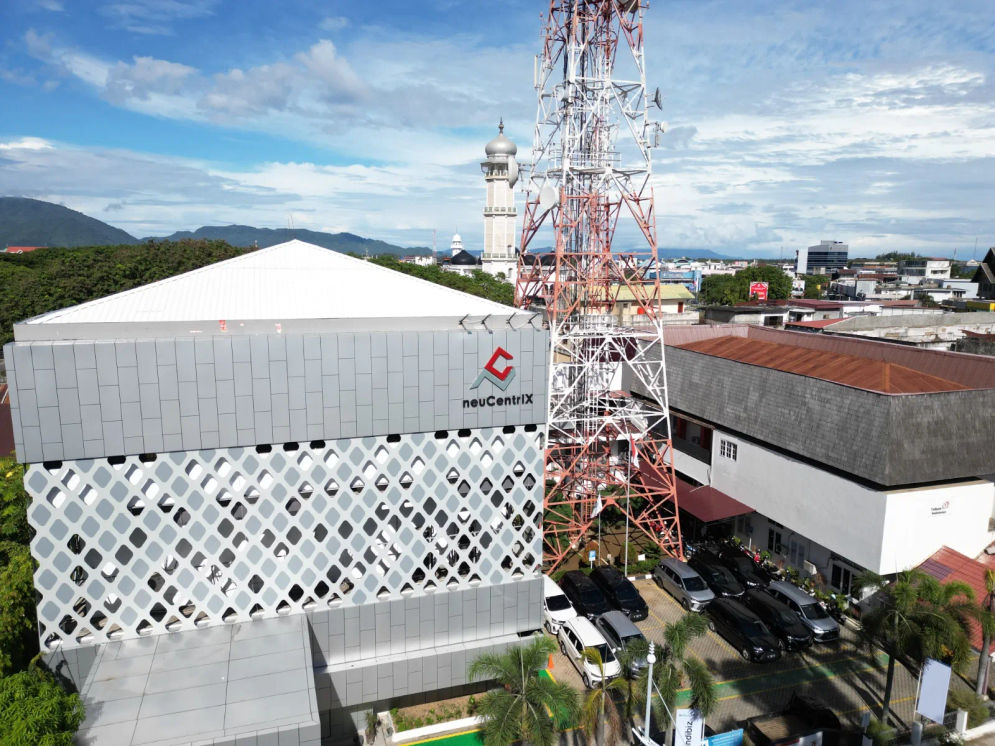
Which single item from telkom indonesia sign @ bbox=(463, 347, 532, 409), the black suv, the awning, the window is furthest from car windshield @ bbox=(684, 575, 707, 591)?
telkom indonesia sign @ bbox=(463, 347, 532, 409)

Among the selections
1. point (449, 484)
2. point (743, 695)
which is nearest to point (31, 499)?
point (449, 484)

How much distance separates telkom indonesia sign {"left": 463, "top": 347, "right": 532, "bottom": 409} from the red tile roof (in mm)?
16889

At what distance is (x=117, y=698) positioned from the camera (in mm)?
13289

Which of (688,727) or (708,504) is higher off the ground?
(688,727)

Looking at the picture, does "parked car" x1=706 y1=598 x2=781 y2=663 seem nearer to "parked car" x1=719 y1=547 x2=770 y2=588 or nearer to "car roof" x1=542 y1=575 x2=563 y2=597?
"parked car" x1=719 y1=547 x2=770 y2=588

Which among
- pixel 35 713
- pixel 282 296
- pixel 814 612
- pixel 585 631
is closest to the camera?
pixel 35 713

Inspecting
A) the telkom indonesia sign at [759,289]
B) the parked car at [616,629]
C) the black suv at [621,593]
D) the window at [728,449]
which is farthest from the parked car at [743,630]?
the telkom indonesia sign at [759,289]

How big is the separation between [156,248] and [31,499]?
6170 cm

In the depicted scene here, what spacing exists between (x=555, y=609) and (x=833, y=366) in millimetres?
16793

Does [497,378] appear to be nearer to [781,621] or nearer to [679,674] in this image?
[679,674]

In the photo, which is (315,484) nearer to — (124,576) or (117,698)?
(124,576)

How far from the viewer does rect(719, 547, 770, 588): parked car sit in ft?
87.1

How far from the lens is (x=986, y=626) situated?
1758 centimetres

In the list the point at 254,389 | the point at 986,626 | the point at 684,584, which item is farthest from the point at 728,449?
the point at 254,389
